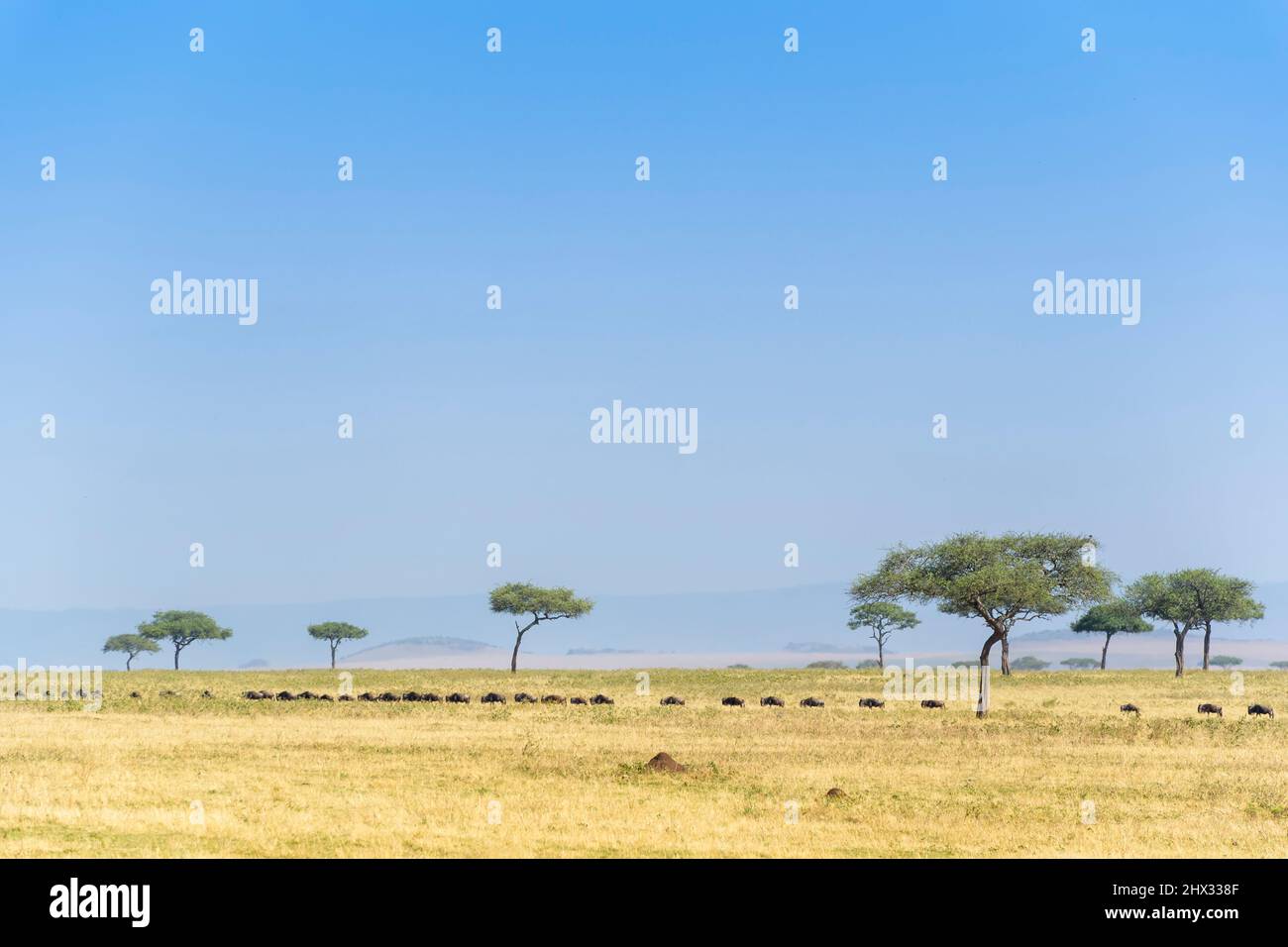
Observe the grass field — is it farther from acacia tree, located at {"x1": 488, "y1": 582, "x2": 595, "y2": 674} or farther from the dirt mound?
acacia tree, located at {"x1": 488, "y1": 582, "x2": 595, "y2": 674}

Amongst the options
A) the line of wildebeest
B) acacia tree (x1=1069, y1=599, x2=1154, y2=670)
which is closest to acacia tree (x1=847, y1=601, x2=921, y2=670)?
acacia tree (x1=1069, y1=599, x2=1154, y2=670)

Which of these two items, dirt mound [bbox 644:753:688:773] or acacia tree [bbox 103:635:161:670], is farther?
acacia tree [bbox 103:635:161:670]

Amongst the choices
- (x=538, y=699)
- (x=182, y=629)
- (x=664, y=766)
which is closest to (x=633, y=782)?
(x=664, y=766)

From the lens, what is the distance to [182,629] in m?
168

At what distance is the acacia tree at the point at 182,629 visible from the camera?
168000 mm

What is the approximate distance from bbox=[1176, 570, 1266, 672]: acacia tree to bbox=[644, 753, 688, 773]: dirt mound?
9536cm

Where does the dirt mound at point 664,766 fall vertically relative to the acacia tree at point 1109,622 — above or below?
above

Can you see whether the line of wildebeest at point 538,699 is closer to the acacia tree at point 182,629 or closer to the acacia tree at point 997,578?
the acacia tree at point 997,578

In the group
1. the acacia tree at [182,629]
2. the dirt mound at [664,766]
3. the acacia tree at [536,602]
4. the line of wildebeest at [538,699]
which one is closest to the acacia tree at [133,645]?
the acacia tree at [182,629]

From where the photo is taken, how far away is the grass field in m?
24.7

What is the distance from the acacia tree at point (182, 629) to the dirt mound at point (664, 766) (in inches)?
5568

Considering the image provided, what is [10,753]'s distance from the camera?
3884 cm
